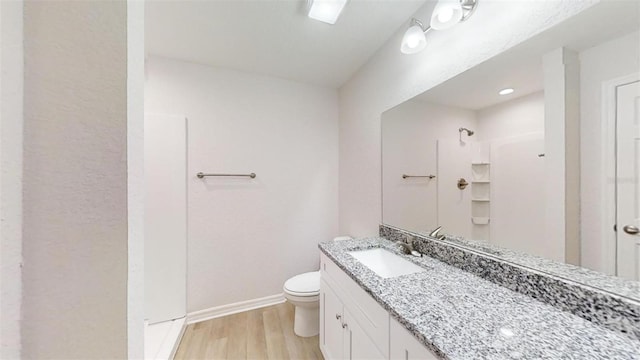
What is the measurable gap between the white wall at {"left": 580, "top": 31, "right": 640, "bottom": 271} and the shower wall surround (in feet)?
0.25

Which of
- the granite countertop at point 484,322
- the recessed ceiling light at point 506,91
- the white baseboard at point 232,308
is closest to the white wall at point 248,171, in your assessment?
the white baseboard at point 232,308

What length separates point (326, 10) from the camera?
1395 millimetres

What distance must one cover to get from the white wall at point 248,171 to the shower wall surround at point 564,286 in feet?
4.93

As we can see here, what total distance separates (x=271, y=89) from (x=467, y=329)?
226cm

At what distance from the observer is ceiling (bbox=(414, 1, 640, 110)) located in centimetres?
73

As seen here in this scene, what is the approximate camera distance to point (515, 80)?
3.32 ft

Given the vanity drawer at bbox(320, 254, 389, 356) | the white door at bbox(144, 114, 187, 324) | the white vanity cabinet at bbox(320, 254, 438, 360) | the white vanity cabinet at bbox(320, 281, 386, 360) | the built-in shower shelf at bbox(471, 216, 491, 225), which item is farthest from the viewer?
the white door at bbox(144, 114, 187, 324)

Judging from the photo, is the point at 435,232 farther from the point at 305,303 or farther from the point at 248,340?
the point at 248,340

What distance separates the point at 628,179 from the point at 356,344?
117cm

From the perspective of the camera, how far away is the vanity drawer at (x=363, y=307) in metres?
0.88

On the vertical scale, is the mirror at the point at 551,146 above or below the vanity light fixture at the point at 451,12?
below

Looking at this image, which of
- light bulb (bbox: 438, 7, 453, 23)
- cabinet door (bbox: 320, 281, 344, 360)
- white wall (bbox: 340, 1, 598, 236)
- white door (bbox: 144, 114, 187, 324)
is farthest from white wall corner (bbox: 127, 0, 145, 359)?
white door (bbox: 144, 114, 187, 324)

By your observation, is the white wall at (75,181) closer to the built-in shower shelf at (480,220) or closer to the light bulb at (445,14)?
the light bulb at (445,14)

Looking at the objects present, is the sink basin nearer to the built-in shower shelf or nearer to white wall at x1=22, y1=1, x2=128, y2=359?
the built-in shower shelf
